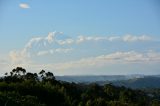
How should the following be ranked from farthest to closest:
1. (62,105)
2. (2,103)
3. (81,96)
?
1. (81,96)
2. (62,105)
3. (2,103)

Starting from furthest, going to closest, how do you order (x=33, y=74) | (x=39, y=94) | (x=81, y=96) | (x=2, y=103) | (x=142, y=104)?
(x=33, y=74) → (x=142, y=104) → (x=81, y=96) → (x=39, y=94) → (x=2, y=103)

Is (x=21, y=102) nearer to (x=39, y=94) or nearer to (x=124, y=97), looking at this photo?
(x=39, y=94)

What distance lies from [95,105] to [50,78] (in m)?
28.2

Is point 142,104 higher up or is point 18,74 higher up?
point 18,74

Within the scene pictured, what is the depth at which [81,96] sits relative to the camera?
8550cm

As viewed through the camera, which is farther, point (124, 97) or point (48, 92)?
point (124, 97)

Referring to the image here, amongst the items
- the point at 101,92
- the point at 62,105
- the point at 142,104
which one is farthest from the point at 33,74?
the point at 62,105

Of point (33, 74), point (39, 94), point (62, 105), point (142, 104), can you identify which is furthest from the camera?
point (33, 74)

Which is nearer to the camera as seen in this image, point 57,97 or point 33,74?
point 57,97

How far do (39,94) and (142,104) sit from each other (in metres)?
30.4

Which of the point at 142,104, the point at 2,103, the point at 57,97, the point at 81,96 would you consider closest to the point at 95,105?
the point at 57,97

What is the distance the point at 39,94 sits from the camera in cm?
7025

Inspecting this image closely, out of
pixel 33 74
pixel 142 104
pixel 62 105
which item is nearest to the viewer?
pixel 62 105

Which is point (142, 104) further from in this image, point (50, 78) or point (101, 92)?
point (50, 78)
